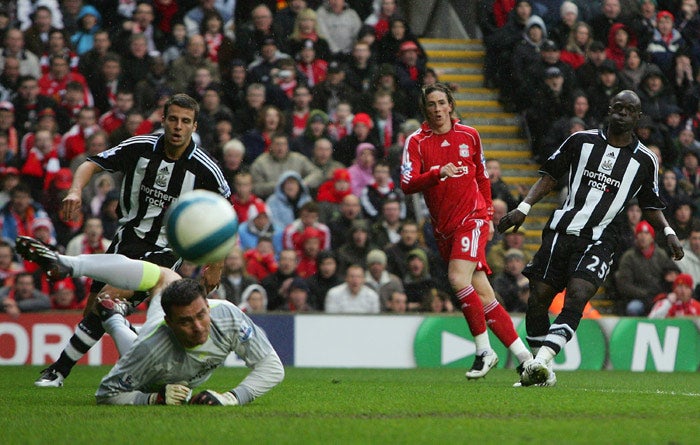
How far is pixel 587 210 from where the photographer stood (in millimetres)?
9750

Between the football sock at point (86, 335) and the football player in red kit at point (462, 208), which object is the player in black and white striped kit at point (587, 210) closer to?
the football player in red kit at point (462, 208)

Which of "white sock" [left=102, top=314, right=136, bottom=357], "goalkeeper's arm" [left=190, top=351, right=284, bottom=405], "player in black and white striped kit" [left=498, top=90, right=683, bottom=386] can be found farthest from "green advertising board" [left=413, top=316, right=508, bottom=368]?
"goalkeeper's arm" [left=190, top=351, right=284, bottom=405]

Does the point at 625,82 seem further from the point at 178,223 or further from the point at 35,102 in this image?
the point at 178,223

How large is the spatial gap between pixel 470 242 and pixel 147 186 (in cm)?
274

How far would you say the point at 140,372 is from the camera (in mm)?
7328

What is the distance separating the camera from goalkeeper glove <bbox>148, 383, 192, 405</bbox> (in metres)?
7.46

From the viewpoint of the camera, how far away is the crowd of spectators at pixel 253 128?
1534cm

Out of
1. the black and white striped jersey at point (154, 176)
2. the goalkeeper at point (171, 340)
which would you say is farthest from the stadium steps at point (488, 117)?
the goalkeeper at point (171, 340)

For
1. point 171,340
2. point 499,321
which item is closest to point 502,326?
point 499,321

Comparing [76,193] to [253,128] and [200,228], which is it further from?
[253,128]

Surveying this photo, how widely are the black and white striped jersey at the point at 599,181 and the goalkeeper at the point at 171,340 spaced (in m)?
3.27

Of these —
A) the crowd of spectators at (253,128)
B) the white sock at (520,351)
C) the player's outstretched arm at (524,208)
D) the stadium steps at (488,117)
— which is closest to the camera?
the player's outstretched arm at (524,208)

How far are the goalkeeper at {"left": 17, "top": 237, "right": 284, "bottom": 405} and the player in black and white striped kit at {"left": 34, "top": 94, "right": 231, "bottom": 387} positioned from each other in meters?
1.74

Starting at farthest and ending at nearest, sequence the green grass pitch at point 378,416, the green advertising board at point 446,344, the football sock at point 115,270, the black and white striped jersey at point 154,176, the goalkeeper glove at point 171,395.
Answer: the green advertising board at point 446,344 < the black and white striped jersey at point 154,176 < the goalkeeper glove at point 171,395 < the football sock at point 115,270 < the green grass pitch at point 378,416
